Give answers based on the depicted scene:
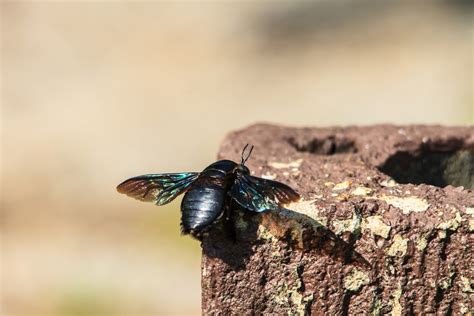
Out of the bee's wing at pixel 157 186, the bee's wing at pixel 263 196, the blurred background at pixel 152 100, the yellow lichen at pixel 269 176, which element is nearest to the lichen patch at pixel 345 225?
the bee's wing at pixel 263 196

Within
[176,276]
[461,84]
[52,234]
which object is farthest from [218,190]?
[461,84]

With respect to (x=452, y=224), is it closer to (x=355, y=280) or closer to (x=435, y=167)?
(x=355, y=280)

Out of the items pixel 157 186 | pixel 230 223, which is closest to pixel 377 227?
pixel 230 223

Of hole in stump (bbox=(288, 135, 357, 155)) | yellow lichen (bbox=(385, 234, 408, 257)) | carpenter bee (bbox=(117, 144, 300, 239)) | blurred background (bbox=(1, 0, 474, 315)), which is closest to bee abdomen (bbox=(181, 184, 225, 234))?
carpenter bee (bbox=(117, 144, 300, 239))

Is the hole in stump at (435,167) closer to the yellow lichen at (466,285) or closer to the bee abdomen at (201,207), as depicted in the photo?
the yellow lichen at (466,285)

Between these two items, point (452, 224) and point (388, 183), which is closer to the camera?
point (452, 224)

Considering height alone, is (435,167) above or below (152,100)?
below

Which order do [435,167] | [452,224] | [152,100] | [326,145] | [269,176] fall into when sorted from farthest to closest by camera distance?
[152,100] → [326,145] → [435,167] → [269,176] → [452,224]
